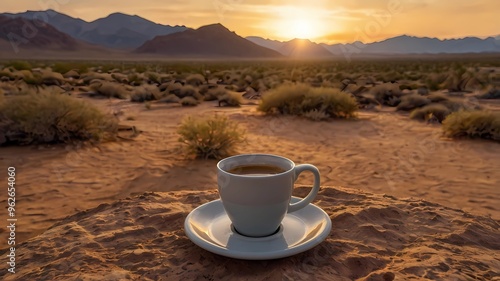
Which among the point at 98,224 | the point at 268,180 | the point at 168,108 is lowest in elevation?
the point at 168,108

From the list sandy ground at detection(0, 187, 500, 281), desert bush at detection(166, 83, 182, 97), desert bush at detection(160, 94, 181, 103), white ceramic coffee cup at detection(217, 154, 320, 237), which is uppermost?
white ceramic coffee cup at detection(217, 154, 320, 237)

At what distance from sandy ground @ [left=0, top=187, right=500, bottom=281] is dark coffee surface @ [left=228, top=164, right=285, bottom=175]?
0.42 metres

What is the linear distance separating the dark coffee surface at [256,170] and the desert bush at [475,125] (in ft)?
26.2

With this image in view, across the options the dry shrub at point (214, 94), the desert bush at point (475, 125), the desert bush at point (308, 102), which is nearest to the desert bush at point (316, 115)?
the desert bush at point (308, 102)

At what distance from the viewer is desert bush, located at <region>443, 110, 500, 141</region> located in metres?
8.40

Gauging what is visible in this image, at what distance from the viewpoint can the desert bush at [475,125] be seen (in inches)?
331

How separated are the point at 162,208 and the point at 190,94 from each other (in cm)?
1460

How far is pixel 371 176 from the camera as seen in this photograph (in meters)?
6.00

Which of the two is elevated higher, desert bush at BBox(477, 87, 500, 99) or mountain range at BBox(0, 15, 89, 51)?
mountain range at BBox(0, 15, 89, 51)

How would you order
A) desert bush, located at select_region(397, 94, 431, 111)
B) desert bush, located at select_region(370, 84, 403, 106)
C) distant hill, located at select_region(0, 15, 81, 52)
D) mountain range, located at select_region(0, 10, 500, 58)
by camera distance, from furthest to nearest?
mountain range, located at select_region(0, 10, 500, 58)
distant hill, located at select_region(0, 15, 81, 52)
desert bush, located at select_region(370, 84, 403, 106)
desert bush, located at select_region(397, 94, 431, 111)

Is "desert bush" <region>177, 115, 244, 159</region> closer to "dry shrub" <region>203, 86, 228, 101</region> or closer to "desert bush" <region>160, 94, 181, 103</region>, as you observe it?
"desert bush" <region>160, 94, 181, 103</region>

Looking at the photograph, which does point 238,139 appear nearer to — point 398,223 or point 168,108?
point 398,223

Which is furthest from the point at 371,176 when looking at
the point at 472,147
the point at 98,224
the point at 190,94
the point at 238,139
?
the point at 190,94

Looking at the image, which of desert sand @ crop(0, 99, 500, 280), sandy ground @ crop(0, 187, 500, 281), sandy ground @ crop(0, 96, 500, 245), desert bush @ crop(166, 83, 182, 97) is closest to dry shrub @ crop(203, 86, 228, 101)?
desert bush @ crop(166, 83, 182, 97)
